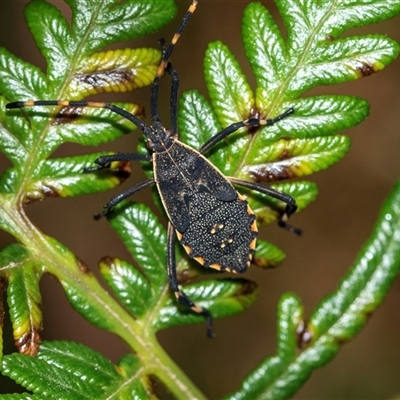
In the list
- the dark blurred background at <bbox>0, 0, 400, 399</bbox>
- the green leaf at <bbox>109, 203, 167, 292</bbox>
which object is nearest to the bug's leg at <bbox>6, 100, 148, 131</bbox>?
the green leaf at <bbox>109, 203, 167, 292</bbox>

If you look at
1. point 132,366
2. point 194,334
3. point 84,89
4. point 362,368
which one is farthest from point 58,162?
point 362,368

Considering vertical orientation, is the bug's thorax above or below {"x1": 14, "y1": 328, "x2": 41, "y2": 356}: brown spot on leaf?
above

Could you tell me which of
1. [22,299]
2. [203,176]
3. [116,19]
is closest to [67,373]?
[22,299]

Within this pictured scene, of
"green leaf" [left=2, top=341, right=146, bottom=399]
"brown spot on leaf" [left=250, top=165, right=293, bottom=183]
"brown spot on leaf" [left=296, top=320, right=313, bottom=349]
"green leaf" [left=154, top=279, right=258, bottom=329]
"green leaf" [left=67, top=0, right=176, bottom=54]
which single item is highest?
"green leaf" [left=67, top=0, right=176, bottom=54]

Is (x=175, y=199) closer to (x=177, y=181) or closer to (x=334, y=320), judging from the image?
(x=177, y=181)

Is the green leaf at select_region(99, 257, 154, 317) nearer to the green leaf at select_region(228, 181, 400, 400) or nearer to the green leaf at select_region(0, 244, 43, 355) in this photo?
the green leaf at select_region(0, 244, 43, 355)

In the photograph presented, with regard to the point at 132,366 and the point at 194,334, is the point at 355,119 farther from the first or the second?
the point at 194,334

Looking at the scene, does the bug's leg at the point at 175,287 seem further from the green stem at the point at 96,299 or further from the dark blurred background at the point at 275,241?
the dark blurred background at the point at 275,241
